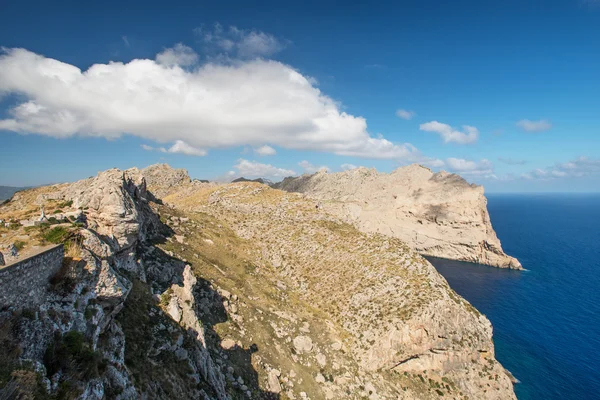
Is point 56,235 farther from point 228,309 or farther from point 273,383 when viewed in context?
point 273,383

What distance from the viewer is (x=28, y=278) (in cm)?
1641

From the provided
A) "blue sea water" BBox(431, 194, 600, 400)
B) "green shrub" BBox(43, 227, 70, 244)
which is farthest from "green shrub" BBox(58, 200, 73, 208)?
"blue sea water" BBox(431, 194, 600, 400)

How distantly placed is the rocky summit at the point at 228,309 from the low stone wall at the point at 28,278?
0.29 meters

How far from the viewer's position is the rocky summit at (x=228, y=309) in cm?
1789

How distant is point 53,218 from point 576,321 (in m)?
130

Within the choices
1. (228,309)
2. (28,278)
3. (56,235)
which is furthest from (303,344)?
(28,278)

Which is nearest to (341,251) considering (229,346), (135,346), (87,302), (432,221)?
(229,346)

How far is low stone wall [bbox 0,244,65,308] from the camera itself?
15.0 meters

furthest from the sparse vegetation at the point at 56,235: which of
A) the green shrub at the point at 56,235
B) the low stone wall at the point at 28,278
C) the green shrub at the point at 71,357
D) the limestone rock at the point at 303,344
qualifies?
the limestone rock at the point at 303,344

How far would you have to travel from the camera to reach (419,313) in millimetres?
48312

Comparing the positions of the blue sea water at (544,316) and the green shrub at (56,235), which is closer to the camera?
the green shrub at (56,235)

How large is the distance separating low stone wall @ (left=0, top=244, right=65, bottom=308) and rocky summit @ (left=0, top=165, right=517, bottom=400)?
0.94 ft

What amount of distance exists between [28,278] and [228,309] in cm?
3204

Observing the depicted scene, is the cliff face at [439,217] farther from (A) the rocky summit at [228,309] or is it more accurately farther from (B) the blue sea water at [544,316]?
(A) the rocky summit at [228,309]
